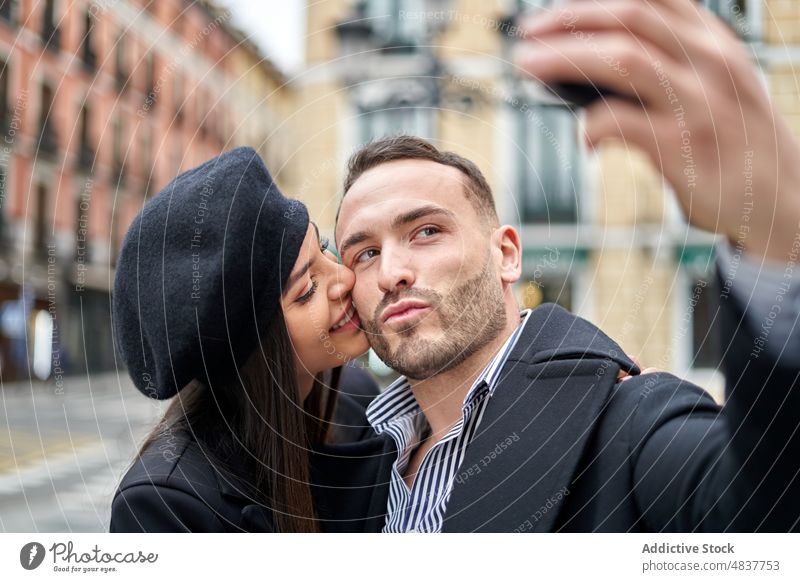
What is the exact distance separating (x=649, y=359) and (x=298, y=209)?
0.49m

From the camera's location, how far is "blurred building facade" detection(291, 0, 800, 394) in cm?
95

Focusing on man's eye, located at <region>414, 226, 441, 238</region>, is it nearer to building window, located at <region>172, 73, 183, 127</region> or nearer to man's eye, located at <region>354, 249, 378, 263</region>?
man's eye, located at <region>354, 249, 378, 263</region>

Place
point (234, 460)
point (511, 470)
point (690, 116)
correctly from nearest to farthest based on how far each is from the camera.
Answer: point (690, 116) < point (511, 470) < point (234, 460)

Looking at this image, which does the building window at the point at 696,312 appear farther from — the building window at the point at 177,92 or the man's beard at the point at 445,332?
the building window at the point at 177,92

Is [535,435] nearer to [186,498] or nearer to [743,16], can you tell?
[186,498]

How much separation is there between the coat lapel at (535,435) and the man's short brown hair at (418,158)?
0.21 meters

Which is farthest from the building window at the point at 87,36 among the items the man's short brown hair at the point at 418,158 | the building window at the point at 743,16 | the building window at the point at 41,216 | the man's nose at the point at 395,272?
the building window at the point at 41,216

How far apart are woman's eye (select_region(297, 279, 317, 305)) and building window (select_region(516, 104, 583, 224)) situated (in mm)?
311

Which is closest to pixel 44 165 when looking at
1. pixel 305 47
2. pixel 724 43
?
pixel 305 47

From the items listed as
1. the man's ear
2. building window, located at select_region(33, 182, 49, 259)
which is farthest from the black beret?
building window, located at select_region(33, 182, 49, 259)

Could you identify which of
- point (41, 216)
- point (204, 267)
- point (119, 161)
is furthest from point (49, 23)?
point (41, 216)

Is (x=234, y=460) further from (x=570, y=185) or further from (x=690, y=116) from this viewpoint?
(x=690, y=116)

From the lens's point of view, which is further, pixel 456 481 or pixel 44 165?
pixel 44 165

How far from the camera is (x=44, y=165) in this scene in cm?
587
